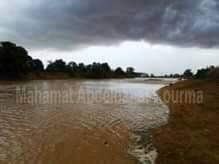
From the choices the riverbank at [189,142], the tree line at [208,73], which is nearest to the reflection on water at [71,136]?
the riverbank at [189,142]

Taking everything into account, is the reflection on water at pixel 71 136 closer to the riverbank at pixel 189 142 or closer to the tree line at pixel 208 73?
the riverbank at pixel 189 142

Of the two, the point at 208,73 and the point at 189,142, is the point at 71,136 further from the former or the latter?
the point at 208,73

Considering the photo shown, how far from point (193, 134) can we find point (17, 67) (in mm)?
49803

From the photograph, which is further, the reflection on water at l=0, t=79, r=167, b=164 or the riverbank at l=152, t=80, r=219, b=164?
the reflection on water at l=0, t=79, r=167, b=164

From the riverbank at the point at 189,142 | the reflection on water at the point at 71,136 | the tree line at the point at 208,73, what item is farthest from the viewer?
the tree line at the point at 208,73

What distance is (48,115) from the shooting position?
27.9 ft

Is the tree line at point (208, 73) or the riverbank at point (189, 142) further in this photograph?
the tree line at point (208, 73)

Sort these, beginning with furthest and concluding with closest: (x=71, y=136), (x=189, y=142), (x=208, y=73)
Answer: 1. (x=208, y=73)
2. (x=71, y=136)
3. (x=189, y=142)

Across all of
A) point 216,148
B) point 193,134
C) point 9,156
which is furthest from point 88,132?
point 216,148

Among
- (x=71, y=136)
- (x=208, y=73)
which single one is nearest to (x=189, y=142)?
(x=71, y=136)

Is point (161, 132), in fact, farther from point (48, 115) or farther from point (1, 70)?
point (1, 70)

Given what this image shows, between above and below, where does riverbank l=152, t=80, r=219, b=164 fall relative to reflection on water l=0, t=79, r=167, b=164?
above

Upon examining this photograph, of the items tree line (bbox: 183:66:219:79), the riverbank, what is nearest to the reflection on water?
the riverbank

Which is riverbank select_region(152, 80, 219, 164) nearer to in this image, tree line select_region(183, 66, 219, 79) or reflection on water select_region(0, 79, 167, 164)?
reflection on water select_region(0, 79, 167, 164)
